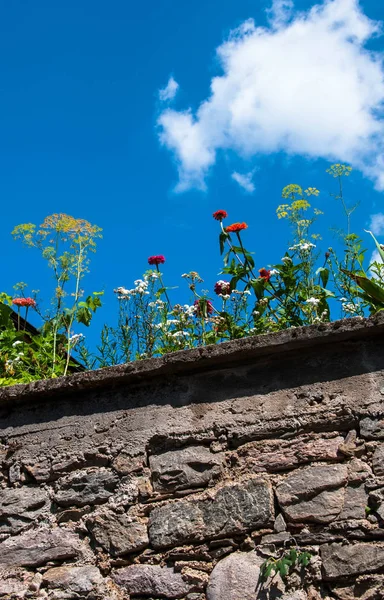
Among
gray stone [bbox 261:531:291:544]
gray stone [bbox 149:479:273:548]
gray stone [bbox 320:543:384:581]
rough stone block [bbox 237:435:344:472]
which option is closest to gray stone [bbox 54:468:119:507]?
gray stone [bbox 149:479:273:548]

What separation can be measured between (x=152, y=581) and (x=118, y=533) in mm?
280

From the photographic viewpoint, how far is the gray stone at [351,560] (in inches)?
114

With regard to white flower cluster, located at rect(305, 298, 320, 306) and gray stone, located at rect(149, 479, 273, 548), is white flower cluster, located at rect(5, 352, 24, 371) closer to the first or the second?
gray stone, located at rect(149, 479, 273, 548)

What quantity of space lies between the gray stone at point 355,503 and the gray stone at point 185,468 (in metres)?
0.61

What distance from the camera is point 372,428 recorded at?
3133mm

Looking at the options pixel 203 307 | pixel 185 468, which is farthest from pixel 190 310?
pixel 185 468

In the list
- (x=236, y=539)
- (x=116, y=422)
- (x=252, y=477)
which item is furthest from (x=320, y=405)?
(x=116, y=422)

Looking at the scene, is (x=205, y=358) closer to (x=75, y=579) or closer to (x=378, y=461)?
(x=378, y=461)

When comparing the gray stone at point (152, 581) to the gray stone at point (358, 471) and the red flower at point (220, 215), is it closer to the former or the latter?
the gray stone at point (358, 471)

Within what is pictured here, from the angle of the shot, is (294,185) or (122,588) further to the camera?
(294,185)

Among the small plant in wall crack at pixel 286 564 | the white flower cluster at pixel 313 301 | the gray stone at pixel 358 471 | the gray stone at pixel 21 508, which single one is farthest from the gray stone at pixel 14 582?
the white flower cluster at pixel 313 301

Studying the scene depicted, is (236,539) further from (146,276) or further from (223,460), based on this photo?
(146,276)

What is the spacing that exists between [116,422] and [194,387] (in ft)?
1.44

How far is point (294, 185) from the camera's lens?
16.9 ft
